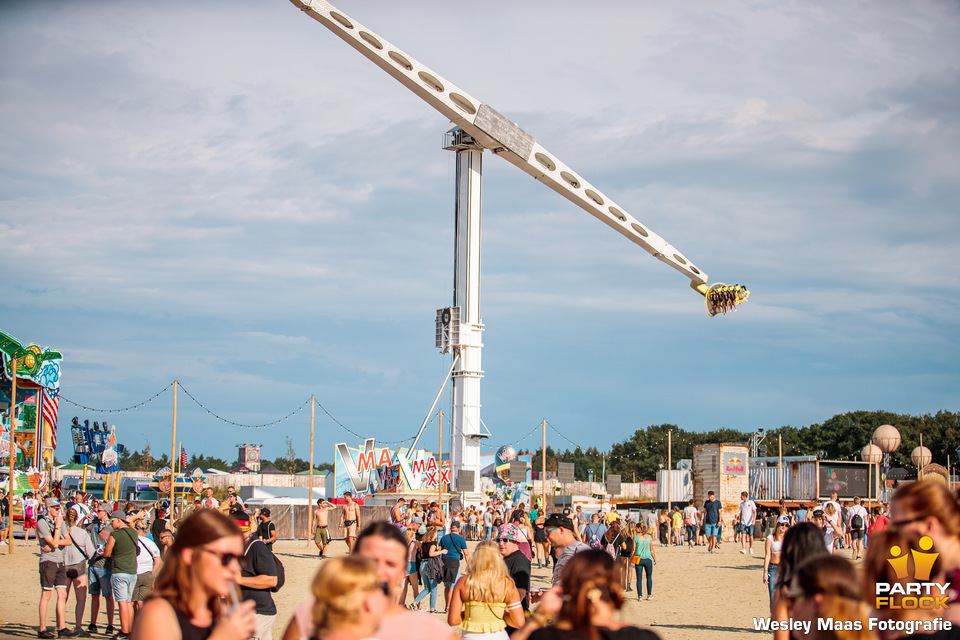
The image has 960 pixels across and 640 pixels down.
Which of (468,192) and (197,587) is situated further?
(468,192)

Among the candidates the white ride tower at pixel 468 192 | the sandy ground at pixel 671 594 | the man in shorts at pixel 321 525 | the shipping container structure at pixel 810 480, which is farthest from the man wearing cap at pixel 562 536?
the white ride tower at pixel 468 192

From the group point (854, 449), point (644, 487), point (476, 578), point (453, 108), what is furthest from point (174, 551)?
point (854, 449)

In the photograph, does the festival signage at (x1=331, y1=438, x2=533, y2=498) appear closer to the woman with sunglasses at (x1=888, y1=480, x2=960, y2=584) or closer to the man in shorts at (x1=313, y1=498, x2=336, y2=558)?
the man in shorts at (x1=313, y1=498, x2=336, y2=558)

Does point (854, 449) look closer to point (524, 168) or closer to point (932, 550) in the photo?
point (524, 168)

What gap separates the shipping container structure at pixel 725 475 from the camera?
36406 mm

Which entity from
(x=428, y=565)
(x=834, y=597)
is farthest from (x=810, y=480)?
(x=834, y=597)

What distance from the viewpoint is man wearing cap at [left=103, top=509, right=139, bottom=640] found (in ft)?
38.2

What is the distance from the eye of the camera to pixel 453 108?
44062 mm

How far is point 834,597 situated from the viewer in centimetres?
370

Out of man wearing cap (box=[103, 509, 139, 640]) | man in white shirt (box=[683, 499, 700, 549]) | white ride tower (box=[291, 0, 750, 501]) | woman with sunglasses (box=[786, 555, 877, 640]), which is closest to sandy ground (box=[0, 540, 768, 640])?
man wearing cap (box=[103, 509, 139, 640])

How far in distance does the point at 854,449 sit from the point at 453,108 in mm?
76547

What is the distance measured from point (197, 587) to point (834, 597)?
8.46 ft

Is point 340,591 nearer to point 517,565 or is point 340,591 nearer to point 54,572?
point 517,565

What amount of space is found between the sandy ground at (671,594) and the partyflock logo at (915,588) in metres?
5.19
